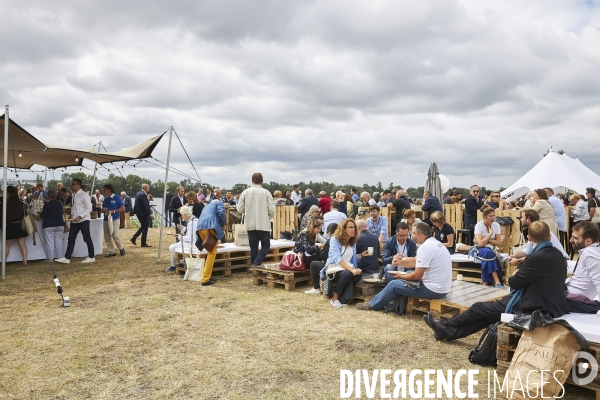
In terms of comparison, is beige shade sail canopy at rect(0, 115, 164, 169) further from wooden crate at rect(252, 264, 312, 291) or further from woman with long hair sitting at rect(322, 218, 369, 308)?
woman with long hair sitting at rect(322, 218, 369, 308)

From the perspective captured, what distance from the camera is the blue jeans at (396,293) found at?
562cm

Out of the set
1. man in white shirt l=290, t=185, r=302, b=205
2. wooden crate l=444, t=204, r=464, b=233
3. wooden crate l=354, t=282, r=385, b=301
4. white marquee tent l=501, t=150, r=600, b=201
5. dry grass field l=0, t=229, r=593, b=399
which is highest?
white marquee tent l=501, t=150, r=600, b=201

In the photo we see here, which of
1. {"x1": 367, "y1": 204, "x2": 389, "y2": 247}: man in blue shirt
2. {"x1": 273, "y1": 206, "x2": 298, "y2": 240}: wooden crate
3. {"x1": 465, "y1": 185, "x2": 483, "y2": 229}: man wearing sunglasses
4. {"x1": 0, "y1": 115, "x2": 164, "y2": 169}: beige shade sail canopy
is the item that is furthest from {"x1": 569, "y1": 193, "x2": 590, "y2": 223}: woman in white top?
{"x1": 0, "y1": 115, "x2": 164, "y2": 169}: beige shade sail canopy

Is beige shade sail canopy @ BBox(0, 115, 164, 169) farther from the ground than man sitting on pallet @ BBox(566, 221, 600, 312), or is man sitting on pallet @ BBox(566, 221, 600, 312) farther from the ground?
beige shade sail canopy @ BBox(0, 115, 164, 169)

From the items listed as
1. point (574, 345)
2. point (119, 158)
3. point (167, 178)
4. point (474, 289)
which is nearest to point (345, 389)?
point (574, 345)

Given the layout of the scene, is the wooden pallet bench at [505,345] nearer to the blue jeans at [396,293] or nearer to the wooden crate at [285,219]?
the blue jeans at [396,293]

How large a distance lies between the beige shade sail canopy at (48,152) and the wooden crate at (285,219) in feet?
13.5

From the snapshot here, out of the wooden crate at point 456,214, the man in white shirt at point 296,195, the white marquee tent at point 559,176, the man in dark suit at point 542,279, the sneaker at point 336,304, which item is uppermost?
the white marquee tent at point 559,176

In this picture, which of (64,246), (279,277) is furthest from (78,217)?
(279,277)

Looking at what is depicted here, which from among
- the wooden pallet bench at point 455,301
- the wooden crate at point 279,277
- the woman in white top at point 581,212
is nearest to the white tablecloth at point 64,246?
the wooden crate at point 279,277

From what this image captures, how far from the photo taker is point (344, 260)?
6.49 m

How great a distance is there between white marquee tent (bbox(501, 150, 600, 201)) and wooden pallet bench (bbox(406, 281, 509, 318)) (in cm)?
1296

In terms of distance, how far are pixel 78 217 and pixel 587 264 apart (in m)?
9.77

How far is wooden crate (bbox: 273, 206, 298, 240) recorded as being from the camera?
Answer: 13.3m
